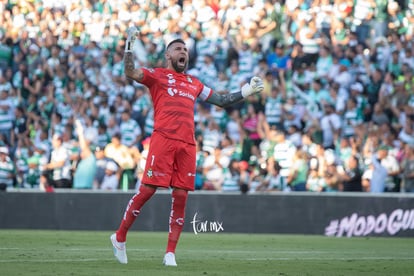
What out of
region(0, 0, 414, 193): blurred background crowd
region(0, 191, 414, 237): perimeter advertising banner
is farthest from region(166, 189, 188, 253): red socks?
region(0, 0, 414, 193): blurred background crowd

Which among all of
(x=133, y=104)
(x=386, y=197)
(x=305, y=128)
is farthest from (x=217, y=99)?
(x=133, y=104)

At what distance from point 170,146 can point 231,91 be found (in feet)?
43.7

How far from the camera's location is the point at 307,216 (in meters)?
21.3

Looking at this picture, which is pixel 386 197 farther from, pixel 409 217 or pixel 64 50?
pixel 64 50

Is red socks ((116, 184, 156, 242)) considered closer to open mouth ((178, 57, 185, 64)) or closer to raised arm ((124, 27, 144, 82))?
raised arm ((124, 27, 144, 82))

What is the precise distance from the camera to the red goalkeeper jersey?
12.0 meters

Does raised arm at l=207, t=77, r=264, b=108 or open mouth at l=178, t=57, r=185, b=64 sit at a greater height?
open mouth at l=178, t=57, r=185, b=64

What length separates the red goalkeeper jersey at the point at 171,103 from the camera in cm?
1203

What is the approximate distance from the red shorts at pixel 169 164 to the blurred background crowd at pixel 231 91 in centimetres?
959

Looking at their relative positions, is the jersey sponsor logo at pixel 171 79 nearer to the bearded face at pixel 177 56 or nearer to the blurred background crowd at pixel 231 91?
the bearded face at pixel 177 56

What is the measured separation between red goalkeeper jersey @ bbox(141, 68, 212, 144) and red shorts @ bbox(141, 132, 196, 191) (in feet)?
0.28

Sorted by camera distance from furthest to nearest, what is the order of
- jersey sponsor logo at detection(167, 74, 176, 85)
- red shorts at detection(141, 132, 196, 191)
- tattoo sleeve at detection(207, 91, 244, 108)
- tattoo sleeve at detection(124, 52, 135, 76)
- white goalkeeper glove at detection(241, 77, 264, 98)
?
white goalkeeper glove at detection(241, 77, 264, 98) < tattoo sleeve at detection(207, 91, 244, 108) < jersey sponsor logo at detection(167, 74, 176, 85) < red shorts at detection(141, 132, 196, 191) < tattoo sleeve at detection(124, 52, 135, 76)

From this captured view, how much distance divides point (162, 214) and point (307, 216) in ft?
9.16

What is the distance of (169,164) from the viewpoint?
11953mm
